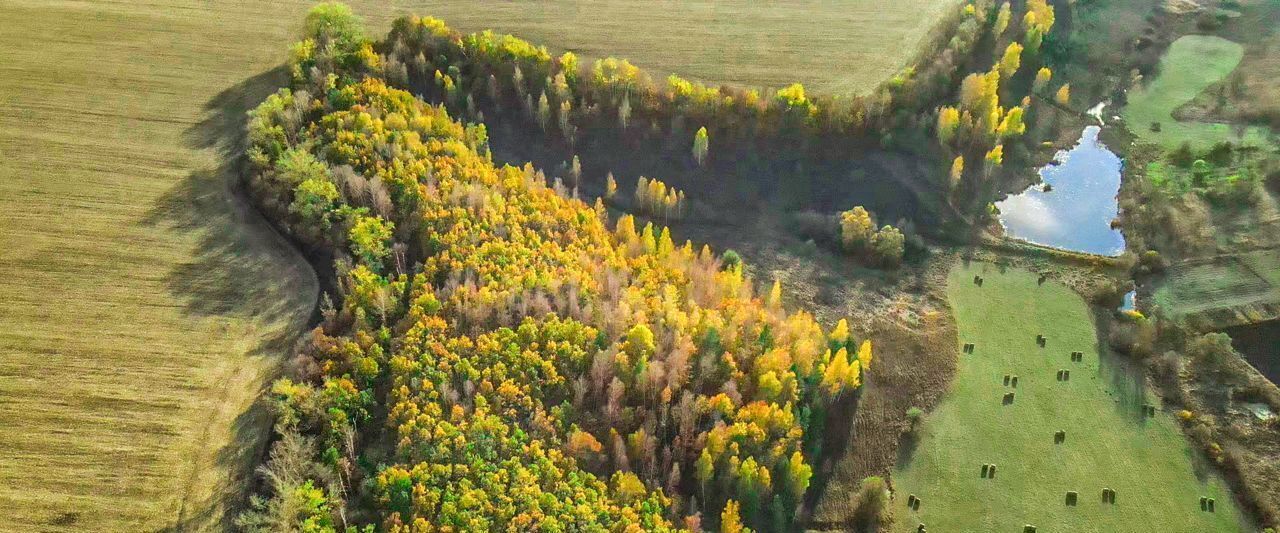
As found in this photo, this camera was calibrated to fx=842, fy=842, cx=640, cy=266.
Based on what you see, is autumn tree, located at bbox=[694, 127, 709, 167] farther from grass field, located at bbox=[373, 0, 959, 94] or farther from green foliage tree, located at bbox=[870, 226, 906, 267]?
green foliage tree, located at bbox=[870, 226, 906, 267]

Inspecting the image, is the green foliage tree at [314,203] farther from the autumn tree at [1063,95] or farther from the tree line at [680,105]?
the autumn tree at [1063,95]

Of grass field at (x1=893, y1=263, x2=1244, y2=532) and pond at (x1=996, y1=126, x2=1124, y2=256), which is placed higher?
pond at (x1=996, y1=126, x2=1124, y2=256)

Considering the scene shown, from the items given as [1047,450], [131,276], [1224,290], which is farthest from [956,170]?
[131,276]

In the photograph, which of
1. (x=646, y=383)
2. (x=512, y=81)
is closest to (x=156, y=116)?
(x=512, y=81)

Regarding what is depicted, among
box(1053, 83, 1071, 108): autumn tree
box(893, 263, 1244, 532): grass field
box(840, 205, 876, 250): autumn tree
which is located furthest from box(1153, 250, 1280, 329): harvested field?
box(1053, 83, 1071, 108): autumn tree

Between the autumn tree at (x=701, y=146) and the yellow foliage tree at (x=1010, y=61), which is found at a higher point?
the yellow foliage tree at (x=1010, y=61)

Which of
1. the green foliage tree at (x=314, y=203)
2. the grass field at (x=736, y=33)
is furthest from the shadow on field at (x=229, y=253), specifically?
the grass field at (x=736, y=33)

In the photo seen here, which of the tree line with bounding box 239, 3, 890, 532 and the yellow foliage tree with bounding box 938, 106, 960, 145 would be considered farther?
the yellow foliage tree with bounding box 938, 106, 960, 145
